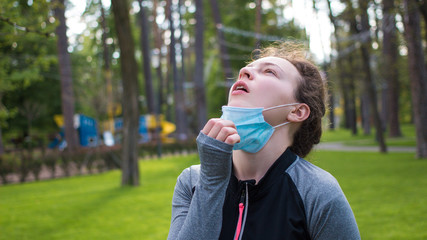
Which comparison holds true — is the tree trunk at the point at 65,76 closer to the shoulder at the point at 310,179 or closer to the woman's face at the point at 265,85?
the woman's face at the point at 265,85

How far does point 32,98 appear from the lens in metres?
29.6

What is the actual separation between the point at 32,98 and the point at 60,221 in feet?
82.2

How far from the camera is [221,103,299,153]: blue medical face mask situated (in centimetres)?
169

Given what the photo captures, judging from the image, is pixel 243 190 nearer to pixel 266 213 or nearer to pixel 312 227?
pixel 266 213

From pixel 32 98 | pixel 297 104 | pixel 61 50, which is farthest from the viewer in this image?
pixel 32 98

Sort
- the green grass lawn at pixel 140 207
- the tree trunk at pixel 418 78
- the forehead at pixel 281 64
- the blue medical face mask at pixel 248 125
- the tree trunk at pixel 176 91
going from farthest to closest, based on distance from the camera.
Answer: the tree trunk at pixel 176 91, the tree trunk at pixel 418 78, the green grass lawn at pixel 140 207, the forehead at pixel 281 64, the blue medical face mask at pixel 248 125

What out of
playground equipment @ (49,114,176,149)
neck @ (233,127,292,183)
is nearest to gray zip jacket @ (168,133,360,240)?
neck @ (233,127,292,183)

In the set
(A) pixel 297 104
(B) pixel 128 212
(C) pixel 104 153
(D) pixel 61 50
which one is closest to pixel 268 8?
(D) pixel 61 50

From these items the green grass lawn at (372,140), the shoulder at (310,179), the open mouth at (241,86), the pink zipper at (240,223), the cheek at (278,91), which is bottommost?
the green grass lawn at (372,140)

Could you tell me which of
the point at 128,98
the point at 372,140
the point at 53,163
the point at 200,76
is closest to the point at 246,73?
the point at 128,98

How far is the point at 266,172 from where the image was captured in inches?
66.9

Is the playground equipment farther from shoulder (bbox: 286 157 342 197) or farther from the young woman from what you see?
shoulder (bbox: 286 157 342 197)

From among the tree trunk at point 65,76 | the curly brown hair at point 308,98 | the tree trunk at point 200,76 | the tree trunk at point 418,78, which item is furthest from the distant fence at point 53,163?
the curly brown hair at point 308,98

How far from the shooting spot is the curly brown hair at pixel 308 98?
186 cm
